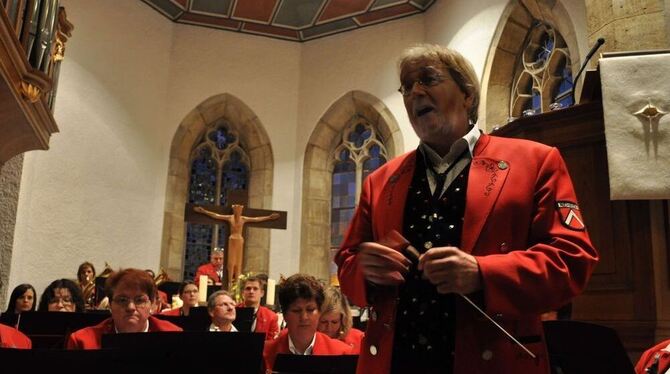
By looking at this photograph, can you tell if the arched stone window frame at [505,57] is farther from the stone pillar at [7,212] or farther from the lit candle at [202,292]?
the stone pillar at [7,212]

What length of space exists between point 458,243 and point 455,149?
271mm

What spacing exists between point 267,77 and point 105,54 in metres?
3.04

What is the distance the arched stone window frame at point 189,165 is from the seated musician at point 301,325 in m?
7.79

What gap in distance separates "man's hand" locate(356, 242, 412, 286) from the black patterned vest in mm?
95

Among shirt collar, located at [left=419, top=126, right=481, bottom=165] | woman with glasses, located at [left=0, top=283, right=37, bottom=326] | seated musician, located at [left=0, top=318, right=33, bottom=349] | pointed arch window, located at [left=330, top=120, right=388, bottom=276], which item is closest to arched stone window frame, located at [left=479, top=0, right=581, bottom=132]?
pointed arch window, located at [left=330, top=120, right=388, bottom=276]

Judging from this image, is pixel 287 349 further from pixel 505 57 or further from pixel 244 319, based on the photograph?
pixel 505 57

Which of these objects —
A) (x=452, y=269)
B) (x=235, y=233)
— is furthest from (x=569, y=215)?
(x=235, y=233)

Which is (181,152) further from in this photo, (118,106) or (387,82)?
(387,82)

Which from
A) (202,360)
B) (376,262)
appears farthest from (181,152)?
Result: (376,262)

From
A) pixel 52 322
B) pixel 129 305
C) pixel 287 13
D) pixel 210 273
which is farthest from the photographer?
pixel 287 13

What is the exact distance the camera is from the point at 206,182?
12.7 metres

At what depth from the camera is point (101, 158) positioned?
10500mm

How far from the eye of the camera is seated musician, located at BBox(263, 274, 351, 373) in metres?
4.02

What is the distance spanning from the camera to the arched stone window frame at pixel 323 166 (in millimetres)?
11977
